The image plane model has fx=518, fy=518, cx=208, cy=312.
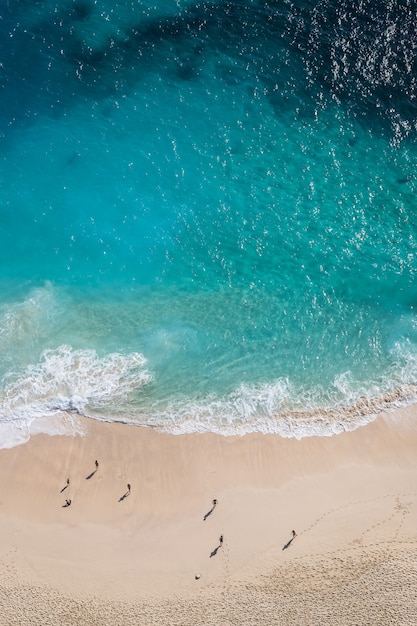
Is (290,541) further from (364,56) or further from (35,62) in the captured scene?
(35,62)

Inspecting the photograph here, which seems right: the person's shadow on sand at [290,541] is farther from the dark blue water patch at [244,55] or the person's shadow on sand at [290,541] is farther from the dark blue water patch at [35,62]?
the dark blue water patch at [35,62]

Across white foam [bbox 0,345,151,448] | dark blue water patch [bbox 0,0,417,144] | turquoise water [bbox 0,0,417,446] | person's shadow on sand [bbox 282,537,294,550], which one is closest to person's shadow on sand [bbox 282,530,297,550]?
person's shadow on sand [bbox 282,537,294,550]

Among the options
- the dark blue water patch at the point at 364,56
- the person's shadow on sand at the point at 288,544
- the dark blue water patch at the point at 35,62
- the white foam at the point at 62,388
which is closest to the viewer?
the person's shadow on sand at the point at 288,544

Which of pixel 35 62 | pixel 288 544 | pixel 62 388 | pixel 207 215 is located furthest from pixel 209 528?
pixel 35 62

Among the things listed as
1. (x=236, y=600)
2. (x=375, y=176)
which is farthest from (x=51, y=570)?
(x=375, y=176)

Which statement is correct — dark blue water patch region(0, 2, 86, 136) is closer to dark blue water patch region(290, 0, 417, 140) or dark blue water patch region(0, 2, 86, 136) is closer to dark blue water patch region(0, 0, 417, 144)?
dark blue water patch region(0, 0, 417, 144)

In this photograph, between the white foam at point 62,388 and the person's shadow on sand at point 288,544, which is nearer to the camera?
the person's shadow on sand at point 288,544

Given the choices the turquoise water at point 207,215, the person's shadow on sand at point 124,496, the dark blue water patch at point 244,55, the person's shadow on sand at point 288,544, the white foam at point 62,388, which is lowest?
the person's shadow on sand at point 288,544

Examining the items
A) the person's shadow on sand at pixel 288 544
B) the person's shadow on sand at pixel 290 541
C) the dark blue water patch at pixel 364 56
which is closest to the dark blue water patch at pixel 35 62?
the dark blue water patch at pixel 364 56
